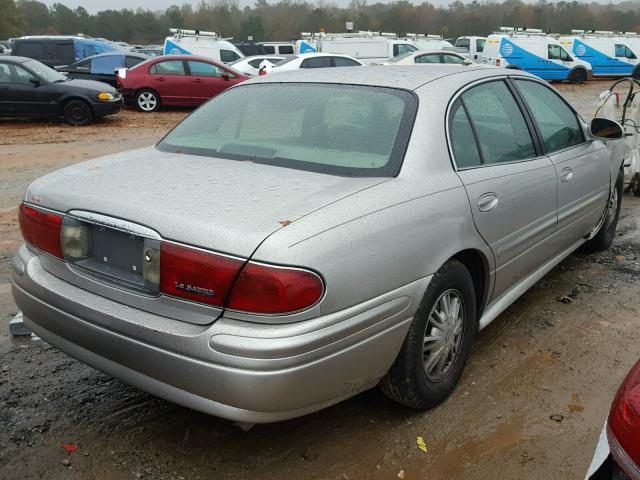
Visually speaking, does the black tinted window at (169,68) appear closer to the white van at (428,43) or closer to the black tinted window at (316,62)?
the black tinted window at (316,62)

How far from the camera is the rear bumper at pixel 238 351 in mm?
2100

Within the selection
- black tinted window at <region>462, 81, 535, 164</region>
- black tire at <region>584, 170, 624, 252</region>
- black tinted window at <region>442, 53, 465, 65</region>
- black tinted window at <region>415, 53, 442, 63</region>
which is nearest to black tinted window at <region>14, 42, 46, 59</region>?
black tinted window at <region>415, 53, 442, 63</region>

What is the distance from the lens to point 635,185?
7262mm

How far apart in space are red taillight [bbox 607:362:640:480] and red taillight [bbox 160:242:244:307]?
122 centimetres

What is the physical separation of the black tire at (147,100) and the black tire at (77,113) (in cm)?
249

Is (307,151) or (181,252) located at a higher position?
(307,151)

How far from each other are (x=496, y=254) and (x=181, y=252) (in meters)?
1.67

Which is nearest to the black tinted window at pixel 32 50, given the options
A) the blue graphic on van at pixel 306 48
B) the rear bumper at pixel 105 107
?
the rear bumper at pixel 105 107

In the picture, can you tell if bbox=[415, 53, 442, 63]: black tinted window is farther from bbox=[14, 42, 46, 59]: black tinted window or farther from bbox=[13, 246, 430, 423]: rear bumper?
bbox=[13, 246, 430, 423]: rear bumper

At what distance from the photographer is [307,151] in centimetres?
291

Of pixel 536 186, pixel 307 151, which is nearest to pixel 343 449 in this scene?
pixel 307 151

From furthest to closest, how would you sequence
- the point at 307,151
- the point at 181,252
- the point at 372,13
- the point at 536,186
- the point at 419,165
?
the point at 372,13 → the point at 536,186 → the point at 307,151 → the point at 419,165 → the point at 181,252

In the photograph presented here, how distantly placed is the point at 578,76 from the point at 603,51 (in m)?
3.11

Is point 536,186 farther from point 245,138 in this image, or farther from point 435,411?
point 245,138
